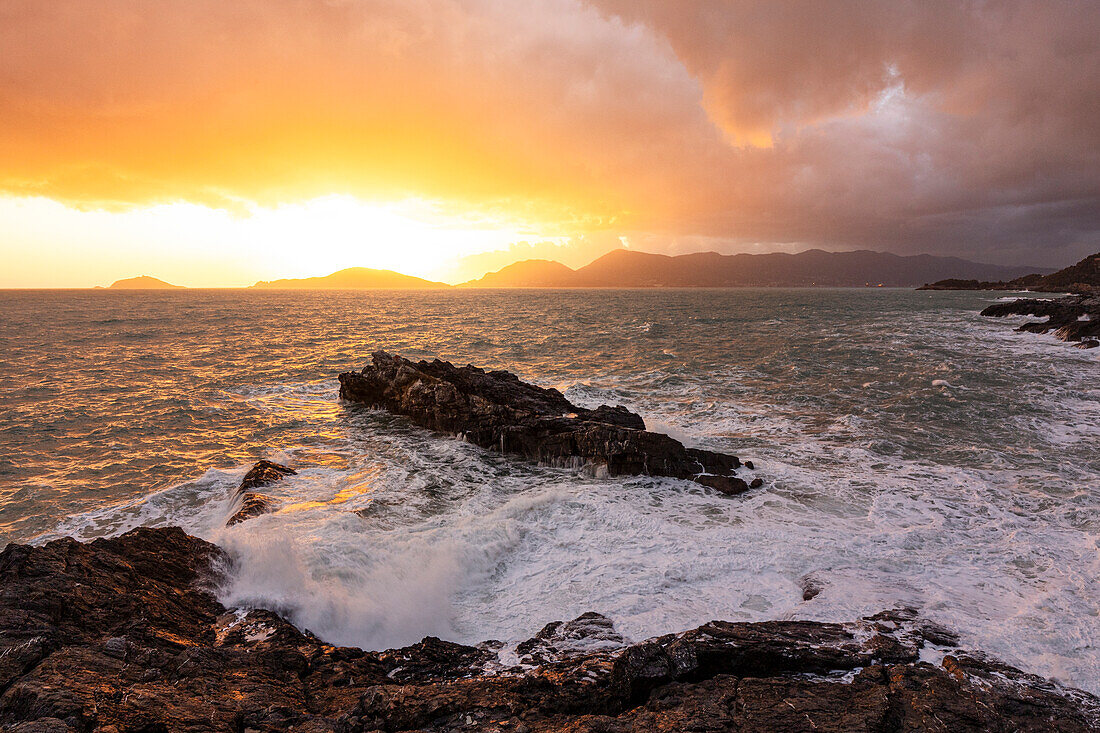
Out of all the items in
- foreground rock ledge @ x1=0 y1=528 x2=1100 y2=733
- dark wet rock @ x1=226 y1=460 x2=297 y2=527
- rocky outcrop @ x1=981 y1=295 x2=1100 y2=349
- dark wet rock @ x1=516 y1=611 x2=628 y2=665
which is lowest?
dark wet rock @ x1=516 y1=611 x2=628 y2=665

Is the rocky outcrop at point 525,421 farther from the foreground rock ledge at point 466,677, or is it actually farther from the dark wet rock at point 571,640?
the foreground rock ledge at point 466,677

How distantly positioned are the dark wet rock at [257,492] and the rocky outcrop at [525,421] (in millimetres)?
6705

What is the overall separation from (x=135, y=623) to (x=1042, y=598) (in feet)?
49.5

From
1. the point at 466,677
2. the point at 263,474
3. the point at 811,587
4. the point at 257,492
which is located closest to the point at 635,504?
the point at 811,587

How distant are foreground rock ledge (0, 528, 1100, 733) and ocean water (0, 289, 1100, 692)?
1.04m

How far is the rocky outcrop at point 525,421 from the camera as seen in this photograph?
15539mm

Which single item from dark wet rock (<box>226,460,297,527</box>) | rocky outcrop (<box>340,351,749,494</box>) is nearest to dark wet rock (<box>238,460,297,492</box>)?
dark wet rock (<box>226,460,297,527</box>)

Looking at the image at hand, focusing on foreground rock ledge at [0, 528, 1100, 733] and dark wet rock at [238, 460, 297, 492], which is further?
dark wet rock at [238, 460, 297, 492]

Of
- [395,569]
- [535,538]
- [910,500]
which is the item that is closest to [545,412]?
[535,538]

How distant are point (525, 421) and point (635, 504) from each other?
6.30 metres

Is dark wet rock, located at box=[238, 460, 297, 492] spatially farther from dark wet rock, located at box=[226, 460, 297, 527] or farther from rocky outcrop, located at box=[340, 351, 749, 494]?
rocky outcrop, located at box=[340, 351, 749, 494]

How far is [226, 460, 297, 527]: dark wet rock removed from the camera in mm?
12249

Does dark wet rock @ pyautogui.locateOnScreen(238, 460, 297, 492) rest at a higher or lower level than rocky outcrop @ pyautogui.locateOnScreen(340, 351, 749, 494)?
lower

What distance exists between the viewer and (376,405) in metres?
24.5
